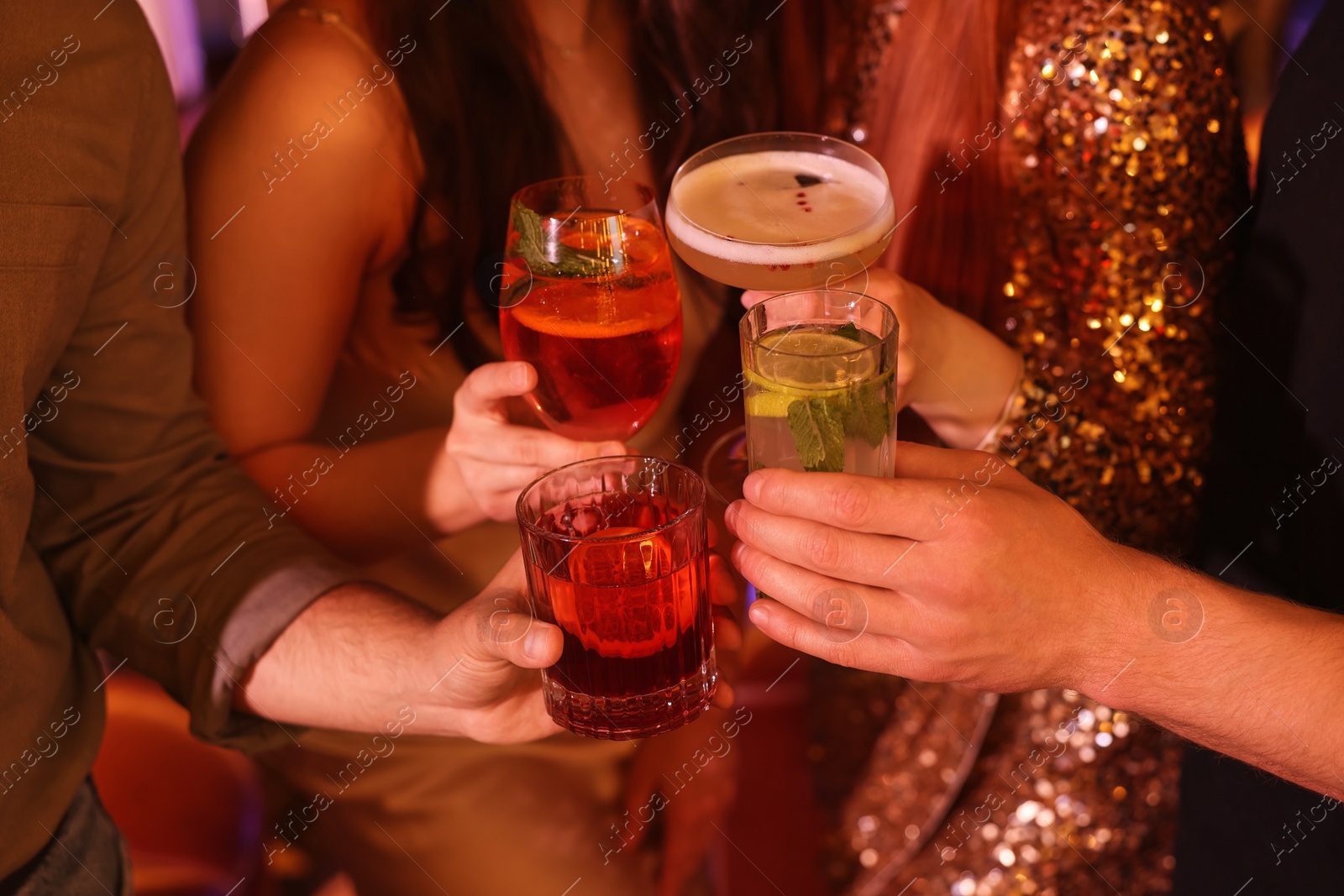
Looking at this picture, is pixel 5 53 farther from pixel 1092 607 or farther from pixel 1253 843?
pixel 1253 843

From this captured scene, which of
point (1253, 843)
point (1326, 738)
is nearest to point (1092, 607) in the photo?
point (1326, 738)

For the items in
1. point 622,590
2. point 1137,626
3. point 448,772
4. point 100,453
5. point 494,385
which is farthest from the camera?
point 448,772

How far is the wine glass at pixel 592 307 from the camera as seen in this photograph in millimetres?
1203

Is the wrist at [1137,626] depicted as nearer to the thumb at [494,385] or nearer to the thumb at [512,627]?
the thumb at [512,627]

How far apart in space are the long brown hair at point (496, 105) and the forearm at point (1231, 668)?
111cm

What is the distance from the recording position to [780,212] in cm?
131

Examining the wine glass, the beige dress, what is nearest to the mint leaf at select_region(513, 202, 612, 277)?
the wine glass

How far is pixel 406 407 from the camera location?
1.88 m

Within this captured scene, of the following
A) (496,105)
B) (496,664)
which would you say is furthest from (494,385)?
(496,105)

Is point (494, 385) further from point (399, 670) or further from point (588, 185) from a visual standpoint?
point (399, 670)

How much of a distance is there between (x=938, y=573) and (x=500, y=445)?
1.97 ft

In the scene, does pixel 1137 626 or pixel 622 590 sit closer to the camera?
pixel 622 590

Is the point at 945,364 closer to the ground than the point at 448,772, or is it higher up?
higher up

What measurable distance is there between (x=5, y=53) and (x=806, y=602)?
1032 mm
